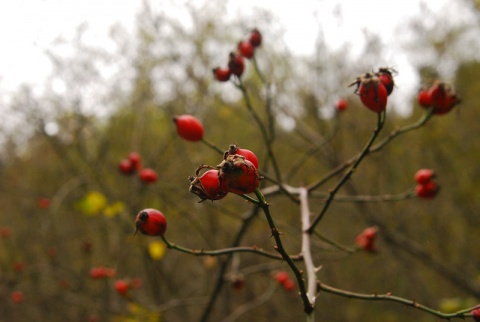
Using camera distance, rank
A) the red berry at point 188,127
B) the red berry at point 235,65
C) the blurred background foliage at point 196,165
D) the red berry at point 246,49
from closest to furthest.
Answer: the red berry at point 188,127, the red berry at point 235,65, the red berry at point 246,49, the blurred background foliage at point 196,165

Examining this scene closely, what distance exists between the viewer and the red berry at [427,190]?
2172mm

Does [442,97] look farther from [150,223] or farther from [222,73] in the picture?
[150,223]

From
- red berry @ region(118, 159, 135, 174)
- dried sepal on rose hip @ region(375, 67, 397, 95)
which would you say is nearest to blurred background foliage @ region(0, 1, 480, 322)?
red berry @ region(118, 159, 135, 174)

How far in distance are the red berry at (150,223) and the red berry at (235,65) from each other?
998 mm

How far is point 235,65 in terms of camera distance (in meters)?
2.13

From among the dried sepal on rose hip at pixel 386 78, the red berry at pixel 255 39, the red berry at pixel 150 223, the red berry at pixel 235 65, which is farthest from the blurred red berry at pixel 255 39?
the red berry at pixel 150 223

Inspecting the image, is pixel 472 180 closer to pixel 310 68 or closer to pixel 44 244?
pixel 310 68

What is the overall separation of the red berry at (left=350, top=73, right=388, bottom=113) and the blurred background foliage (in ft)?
8.79

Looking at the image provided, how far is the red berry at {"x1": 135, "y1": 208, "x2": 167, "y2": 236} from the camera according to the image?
1.37 meters

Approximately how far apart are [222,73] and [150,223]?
1.03m

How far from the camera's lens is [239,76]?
7.09 ft

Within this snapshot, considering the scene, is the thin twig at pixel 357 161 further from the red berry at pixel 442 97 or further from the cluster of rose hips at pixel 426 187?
the cluster of rose hips at pixel 426 187

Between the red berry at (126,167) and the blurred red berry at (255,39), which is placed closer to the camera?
the blurred red berry at (255,39)

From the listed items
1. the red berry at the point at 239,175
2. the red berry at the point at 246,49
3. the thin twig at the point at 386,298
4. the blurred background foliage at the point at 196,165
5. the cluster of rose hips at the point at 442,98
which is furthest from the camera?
the blurred background foliage at the point at 196,165
